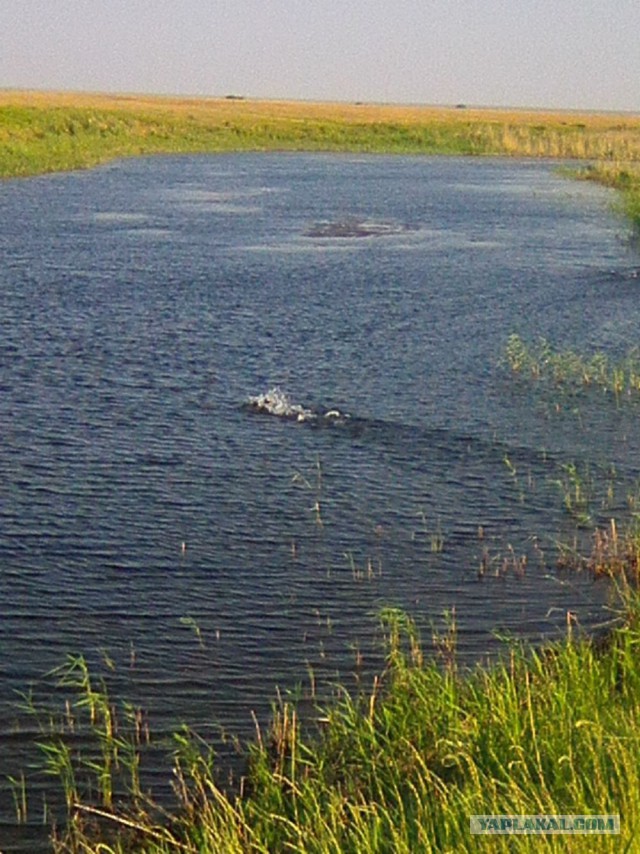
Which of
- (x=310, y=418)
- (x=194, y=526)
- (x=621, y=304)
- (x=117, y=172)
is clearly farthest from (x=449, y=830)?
(x=117, y=172)

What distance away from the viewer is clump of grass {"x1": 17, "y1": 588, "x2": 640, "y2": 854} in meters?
5.64

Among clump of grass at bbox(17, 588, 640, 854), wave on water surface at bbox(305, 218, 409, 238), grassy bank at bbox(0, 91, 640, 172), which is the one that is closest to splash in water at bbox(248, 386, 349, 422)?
clump of grass at bbox(17, 588, 640, 854)

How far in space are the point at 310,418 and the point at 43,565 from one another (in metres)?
5.32

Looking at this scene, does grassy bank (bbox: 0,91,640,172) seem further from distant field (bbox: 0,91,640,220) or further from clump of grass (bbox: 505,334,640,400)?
clump of grass (bbox: 505,334,640,400)

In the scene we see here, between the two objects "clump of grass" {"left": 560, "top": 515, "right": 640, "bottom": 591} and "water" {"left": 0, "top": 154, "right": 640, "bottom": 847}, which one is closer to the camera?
"water" {"left": 0, "top": 154, "right": 640, "bottom": 847}

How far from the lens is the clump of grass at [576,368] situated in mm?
16531

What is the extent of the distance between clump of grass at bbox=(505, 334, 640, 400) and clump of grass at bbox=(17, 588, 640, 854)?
28.5 ft

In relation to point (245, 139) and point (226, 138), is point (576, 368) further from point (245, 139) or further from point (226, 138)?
point (245, 139)

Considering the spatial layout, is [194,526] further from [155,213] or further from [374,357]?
[155,213]

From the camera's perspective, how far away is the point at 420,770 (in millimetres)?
6699

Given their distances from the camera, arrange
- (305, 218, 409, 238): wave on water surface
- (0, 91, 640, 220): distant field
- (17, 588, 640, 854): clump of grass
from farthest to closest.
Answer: (0, 91, 640, 220): distant field
(305, 218, 409, 238): wave on water surface
(17, 588, 640, 854): clump of grass

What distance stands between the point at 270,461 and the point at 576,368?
5927 mm

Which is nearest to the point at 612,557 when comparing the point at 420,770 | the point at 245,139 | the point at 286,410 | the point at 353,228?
the point at 420,770

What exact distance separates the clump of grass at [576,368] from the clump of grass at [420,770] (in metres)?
8.69
